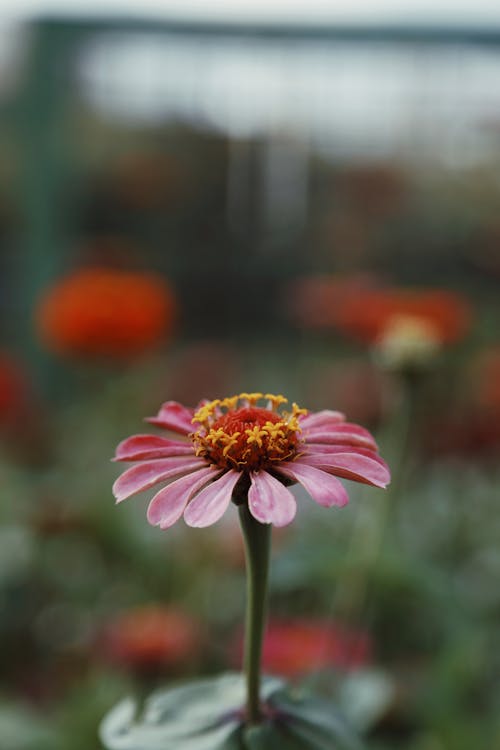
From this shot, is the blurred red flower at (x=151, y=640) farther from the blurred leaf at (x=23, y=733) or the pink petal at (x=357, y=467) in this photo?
the pink petal at (x=357, y=467)

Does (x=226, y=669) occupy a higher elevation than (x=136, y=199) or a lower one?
lower

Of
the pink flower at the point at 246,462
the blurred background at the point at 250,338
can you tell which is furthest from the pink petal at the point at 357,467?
the blurred background at the point at 250,338

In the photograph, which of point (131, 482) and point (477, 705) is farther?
point (477, 705)

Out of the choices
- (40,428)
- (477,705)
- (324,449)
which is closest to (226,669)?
(477,705)

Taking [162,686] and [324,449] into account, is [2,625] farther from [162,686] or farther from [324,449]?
[324,449]

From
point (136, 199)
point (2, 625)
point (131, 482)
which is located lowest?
point (2, 625)

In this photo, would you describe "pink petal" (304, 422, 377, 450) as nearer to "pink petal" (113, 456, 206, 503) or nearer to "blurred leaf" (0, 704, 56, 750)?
"pink petal" (113, 456, 206, 503)

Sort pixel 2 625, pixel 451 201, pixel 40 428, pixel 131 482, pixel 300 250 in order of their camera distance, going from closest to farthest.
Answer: pixel 131 482 → pixel 2 625 → pixel 40 428 → pixel 451 201 → pixel 300 250
